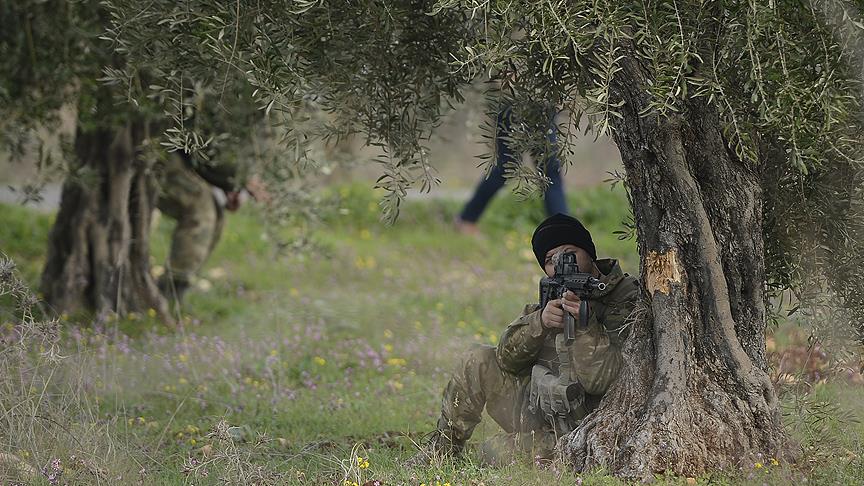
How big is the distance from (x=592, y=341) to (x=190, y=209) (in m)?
5.83

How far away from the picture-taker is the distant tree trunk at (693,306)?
14.8ft

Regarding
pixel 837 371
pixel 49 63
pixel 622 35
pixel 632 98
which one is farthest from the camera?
pixel 49 63

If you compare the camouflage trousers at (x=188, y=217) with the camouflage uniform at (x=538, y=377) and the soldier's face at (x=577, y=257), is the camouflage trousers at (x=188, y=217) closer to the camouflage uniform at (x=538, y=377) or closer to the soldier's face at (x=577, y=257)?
the camouflage uniform at (x=538, y=377)

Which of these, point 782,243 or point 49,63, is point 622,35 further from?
point 49,63

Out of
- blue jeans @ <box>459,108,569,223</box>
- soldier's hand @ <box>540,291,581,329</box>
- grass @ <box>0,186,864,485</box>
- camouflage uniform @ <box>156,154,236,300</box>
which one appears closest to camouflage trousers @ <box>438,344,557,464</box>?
grass @ <box>0,186,864,485</box>

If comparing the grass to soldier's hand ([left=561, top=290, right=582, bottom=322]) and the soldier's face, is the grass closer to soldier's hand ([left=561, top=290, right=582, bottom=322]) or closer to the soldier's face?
soldier's hand ([left=561, top=290, right=582, bottom=322])

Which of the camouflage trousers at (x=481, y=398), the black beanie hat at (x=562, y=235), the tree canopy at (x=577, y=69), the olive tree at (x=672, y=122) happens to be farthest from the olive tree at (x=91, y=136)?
the black beanie hat at (x=562, y=235)

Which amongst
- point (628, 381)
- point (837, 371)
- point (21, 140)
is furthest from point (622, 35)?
point (21, 140)

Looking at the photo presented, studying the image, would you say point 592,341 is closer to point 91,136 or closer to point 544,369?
point 544,369

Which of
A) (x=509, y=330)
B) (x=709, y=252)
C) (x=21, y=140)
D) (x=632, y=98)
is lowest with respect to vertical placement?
(x=509, y=330)

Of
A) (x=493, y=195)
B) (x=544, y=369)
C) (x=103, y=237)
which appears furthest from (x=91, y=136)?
(x=544, y=369)

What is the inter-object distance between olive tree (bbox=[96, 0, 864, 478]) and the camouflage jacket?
152 millimetres

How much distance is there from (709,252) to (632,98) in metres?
0.70

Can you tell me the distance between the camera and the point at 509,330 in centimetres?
507
